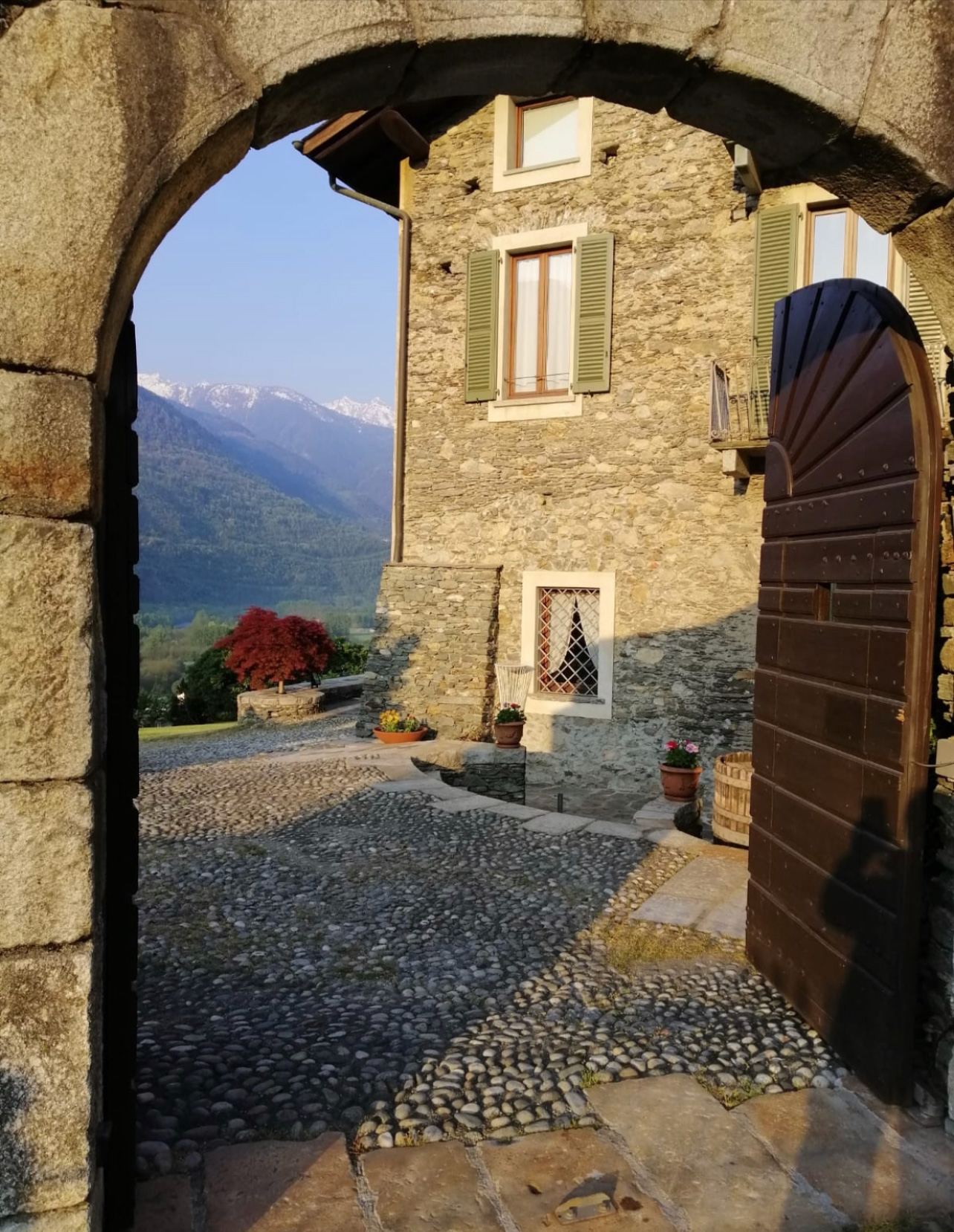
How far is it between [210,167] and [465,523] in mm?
9022

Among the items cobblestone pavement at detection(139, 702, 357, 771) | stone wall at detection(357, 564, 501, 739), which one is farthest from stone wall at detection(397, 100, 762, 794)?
cobblestone pavement at detection(139, 702, 357, 771)

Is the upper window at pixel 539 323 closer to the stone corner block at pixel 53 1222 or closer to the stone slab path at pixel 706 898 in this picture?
the stone slab path at pixel 706 898

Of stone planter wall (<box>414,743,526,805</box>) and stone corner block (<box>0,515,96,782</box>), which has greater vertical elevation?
stone corner block (<box>0,515,96,782</box>)

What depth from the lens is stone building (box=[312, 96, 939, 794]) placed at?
375 inches

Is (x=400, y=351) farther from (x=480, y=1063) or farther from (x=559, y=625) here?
(x=480, y=1063)

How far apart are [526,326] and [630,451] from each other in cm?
205

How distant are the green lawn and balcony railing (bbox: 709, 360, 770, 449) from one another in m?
7.92

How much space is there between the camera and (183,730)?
13055mm

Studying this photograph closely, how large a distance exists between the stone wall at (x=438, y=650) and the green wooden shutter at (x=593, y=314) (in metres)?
2.55

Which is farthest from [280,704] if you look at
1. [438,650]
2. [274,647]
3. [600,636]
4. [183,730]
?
[600,636]

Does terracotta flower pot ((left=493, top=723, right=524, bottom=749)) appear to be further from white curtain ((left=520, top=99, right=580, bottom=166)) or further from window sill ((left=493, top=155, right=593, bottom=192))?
white curtain ((left=520, top=99, right=580, bottom=166))

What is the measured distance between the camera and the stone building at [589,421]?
9516 mm

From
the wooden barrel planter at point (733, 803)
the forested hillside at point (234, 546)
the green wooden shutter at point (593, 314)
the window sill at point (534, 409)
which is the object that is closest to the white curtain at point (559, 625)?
the window sill at point (534, 409)

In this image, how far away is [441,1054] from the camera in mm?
3160
